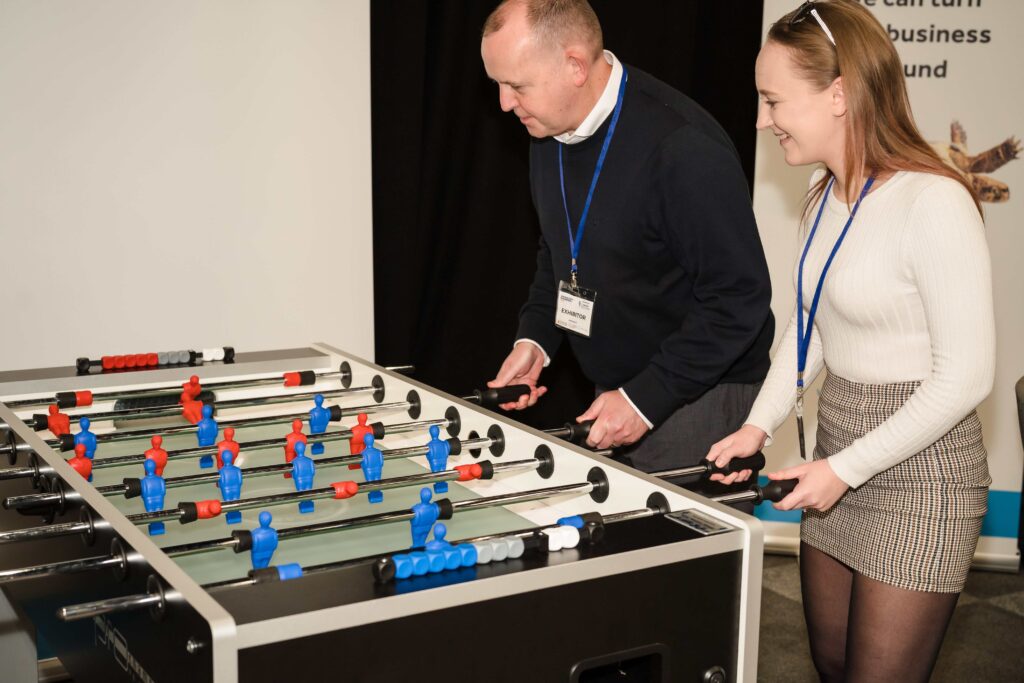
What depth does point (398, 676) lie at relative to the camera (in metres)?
1.25

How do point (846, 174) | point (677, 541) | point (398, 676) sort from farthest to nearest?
point (846, 174) < point (677, 541) < point (398, 676)

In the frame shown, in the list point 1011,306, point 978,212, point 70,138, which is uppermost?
point 70,138

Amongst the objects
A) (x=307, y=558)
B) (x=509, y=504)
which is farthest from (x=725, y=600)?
(x=307, y=558)

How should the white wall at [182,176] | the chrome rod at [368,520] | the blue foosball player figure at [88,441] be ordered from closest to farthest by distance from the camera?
the chrome rod at [368,520] < the blue foosball player figure at [88,441] < the white wall at [182,176]

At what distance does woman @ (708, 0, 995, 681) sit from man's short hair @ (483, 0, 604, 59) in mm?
500

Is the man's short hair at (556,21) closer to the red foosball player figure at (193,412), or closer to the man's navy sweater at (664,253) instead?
the man's navy sweater at (664,253)

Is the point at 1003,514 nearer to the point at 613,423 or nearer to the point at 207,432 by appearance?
the point at 613,423

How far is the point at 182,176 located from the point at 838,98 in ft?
8.00

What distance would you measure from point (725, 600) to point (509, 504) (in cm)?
41

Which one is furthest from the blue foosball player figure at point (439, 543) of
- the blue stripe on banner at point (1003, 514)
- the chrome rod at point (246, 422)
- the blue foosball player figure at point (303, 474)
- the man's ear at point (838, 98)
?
the blue stripe on banner at point (1003, 514)

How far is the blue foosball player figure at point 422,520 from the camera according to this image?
1.53 m

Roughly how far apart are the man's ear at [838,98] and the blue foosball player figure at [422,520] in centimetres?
98

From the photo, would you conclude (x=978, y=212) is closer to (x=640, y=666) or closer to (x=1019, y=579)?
(x=640, y=666)

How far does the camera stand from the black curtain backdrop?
12.7ft
